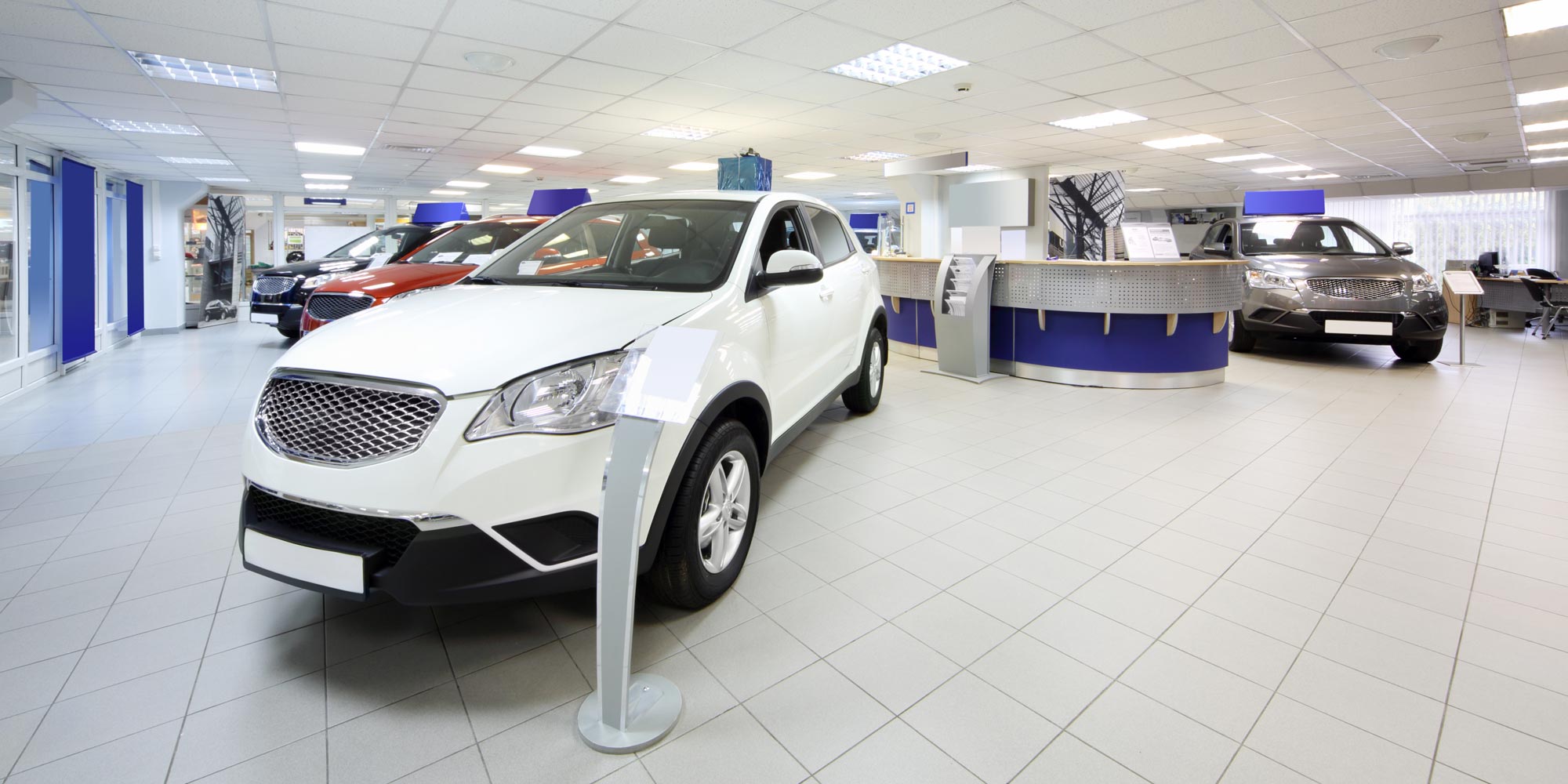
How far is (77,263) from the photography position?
23.9ft

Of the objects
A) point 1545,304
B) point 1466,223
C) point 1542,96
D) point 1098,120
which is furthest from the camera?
point 1466,223

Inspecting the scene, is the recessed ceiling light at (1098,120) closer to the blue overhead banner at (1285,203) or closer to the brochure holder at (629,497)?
the blue overhead banner at (1285,203)

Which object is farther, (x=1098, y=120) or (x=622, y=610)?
(x=1098, y=120)

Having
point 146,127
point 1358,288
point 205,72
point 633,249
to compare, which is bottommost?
point 633,249

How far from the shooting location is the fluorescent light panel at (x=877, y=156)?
10.0 meters

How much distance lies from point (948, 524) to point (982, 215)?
11.6ft

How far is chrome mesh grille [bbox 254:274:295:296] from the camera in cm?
781

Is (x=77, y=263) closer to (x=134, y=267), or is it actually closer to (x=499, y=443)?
(x=134, y=267)

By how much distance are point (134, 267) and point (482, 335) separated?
11.2 m

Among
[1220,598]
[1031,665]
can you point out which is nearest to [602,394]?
[1031,665]

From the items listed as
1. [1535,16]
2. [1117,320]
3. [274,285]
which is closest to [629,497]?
[1117,320]

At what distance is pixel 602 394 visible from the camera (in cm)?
168

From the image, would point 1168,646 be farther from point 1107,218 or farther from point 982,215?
point 1107,218

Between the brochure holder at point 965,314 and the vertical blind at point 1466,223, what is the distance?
14445 millimetres
